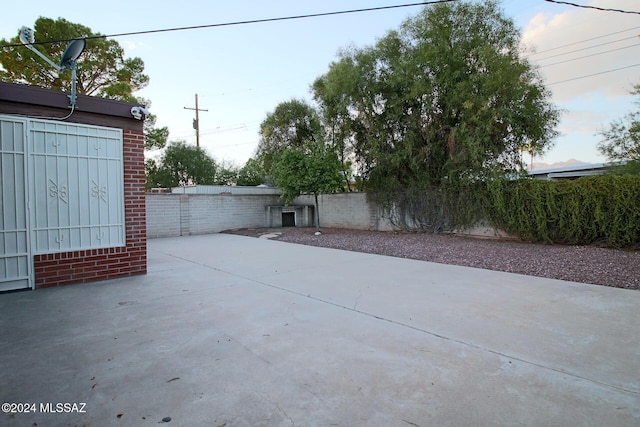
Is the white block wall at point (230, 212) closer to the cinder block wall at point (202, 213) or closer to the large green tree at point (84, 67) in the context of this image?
the cinder block wall at point (202, 213)

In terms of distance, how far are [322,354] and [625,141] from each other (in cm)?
1246

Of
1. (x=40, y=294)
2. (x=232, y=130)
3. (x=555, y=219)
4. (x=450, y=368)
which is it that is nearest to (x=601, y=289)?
(x=450, y=368)

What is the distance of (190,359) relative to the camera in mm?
2545

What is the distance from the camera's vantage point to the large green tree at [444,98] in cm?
937

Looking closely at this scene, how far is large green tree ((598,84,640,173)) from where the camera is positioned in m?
9.89

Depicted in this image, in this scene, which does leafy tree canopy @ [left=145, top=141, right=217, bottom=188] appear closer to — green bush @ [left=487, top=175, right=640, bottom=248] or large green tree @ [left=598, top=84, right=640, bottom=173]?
green bush @ [left=487, top=175, right=640, bottom=248]

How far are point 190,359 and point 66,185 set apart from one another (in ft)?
12.4

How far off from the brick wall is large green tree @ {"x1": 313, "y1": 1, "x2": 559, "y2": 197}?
781 centimetres

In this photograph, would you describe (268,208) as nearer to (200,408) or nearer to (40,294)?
(40,294)

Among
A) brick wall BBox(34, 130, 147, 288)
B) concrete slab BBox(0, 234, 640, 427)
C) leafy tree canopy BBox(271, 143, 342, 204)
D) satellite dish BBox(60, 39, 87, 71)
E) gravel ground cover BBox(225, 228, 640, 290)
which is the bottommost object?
concrete slab BBox(0, 234, 640, 427)

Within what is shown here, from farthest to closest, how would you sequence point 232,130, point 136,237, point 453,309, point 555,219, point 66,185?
point 232,130 → point 555,219 → point 136,237 → point 66,185 → point 453,309

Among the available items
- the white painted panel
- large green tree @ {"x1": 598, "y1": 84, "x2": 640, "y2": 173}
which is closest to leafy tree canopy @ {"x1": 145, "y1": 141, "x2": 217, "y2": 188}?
the white painted panel

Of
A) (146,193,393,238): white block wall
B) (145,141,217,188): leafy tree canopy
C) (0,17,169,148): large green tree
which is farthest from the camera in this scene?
(145,141,217,188): leafy tree canopy

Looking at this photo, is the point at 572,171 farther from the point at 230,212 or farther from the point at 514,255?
the point at 230,212
